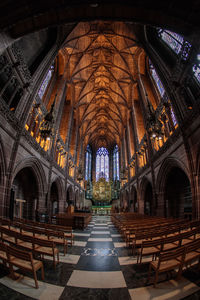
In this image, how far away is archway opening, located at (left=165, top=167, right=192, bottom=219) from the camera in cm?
1272

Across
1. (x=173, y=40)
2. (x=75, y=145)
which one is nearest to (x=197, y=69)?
(x=173, y=40)

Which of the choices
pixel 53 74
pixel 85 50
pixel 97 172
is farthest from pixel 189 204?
pixel 97 172

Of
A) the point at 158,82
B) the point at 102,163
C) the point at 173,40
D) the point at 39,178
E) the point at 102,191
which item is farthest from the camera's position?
the point at 102,163

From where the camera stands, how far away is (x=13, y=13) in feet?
16.2

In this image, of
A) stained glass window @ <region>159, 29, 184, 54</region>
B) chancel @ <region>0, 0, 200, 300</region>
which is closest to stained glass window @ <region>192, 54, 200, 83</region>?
chancel @ <region>0, 0, 200, 300</region>

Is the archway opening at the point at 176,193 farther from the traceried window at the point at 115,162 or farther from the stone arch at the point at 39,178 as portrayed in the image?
the traceried window at the point at 115,162

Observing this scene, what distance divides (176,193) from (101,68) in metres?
22.6

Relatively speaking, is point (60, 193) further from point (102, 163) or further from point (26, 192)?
point (102, 163)

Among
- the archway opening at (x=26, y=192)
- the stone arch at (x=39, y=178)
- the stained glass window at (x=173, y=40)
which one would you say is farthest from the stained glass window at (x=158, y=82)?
the archway opening at (x=26, y=192)

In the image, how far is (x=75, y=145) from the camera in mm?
25766

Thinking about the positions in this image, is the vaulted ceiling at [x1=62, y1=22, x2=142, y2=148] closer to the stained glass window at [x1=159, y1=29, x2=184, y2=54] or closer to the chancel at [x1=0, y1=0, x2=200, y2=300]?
the chancel at [x1=0, y1=0, x2=200, y2=300]

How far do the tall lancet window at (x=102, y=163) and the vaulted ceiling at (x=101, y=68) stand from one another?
14.5 meters

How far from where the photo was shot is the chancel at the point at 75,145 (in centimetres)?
276

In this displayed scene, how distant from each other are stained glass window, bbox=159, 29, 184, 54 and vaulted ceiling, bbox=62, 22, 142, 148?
3.30 meters
